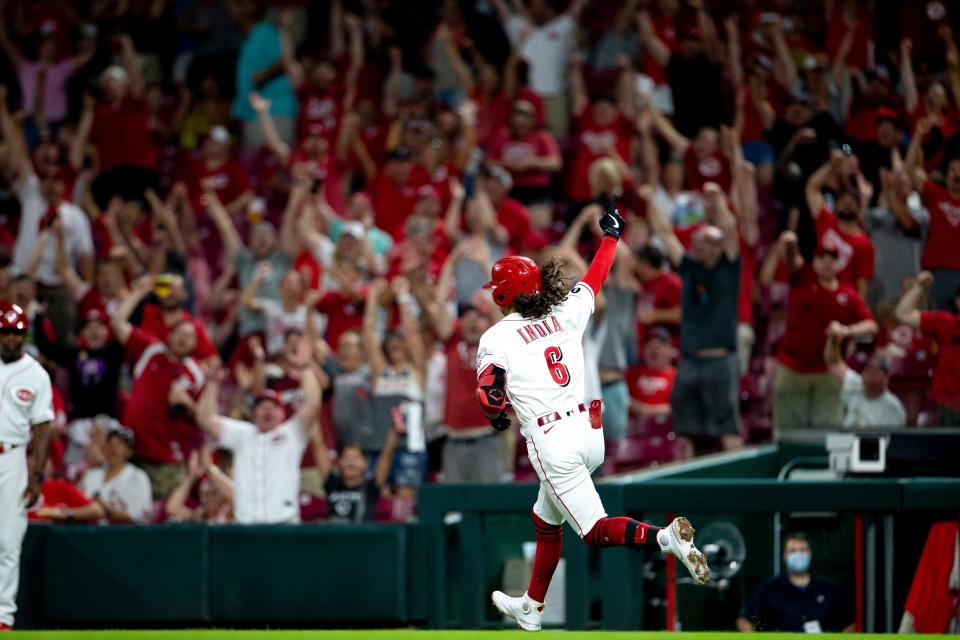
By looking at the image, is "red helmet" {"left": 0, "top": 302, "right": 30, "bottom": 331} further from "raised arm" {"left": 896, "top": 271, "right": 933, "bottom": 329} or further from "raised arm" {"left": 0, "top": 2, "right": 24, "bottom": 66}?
"raised arm" {"left": 0, "top": 2, "right": 24, "bottom": 66}

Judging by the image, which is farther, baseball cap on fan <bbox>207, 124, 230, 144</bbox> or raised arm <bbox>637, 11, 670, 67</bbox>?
baseball cap on fan <bbox>207, 124, 230, 144</bbox>

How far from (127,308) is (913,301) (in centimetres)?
607

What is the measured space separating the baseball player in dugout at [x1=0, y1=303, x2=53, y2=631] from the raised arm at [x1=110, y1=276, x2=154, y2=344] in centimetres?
318

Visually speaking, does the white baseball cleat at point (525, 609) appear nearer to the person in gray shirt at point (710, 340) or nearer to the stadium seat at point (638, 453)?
the person in gray shirt at point (710, 340)

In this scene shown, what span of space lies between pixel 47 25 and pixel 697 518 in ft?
32.2

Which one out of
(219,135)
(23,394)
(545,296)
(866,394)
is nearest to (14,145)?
(219,135)

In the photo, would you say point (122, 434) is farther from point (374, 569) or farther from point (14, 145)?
point (14, 145)

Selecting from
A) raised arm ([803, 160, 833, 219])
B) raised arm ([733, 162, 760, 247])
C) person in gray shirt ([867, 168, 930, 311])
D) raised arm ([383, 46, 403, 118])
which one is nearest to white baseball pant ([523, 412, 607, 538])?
person in gray shirt ([867, 168, 930, 311])

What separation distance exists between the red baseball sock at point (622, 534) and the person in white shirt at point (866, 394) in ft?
12.5

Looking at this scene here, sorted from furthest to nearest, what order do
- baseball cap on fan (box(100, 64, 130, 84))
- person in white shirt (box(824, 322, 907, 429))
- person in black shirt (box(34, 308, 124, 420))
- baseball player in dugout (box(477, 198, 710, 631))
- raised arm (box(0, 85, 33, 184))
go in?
baseball cap on fan (box(100, 64, 130, 84)), raised arm (box(0, 85, 33, 184)), person in black shirt (box(34, 308, 124, 420)), person in white shirt (box(824, 322, 907, 429)), baseball player in dugout (box(477, 198, 710, 631))

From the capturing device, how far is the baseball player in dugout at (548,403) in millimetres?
6902

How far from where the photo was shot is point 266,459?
416 inches

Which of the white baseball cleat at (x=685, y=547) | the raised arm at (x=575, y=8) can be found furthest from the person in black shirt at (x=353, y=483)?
the raised arm at (x=575, y=8)

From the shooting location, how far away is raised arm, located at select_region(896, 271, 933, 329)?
1043 cm
